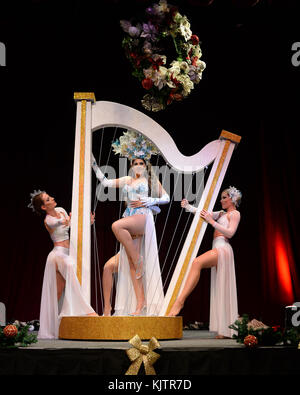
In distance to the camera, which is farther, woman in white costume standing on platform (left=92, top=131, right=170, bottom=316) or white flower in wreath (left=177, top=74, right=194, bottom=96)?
white flower in wreath (left=177, top=74, right=194, bottom=96)

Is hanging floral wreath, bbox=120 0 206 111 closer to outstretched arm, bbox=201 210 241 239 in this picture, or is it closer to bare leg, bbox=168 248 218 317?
outstretched arm, bbox=201 210 241 239

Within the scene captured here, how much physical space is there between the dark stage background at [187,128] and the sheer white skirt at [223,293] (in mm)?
1642

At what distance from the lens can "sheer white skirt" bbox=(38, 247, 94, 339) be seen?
Answer: 12.9ft

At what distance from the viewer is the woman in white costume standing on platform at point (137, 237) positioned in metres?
4.05

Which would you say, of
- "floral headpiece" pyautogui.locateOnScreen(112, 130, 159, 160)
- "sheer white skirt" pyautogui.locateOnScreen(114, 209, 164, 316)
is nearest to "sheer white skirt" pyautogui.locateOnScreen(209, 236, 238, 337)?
"sheer white skirt" pyautogui.locateOnScreen(114, 209, 164, 316)

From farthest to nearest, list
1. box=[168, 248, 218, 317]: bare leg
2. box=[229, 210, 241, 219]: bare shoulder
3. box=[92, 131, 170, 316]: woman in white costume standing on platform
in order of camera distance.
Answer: box=[229, 210, 241, 219]: bare shoulder
box=[168, 248, 218, 317]: bare leg
box=[92, 131, 170, 316]: woman in white costume standing on platform

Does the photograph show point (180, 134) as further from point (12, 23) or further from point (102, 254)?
point (12, 23)

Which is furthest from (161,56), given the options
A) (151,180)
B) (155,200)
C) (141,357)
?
(141,357)

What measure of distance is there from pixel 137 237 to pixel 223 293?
2.65ft

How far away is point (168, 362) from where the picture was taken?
3027 millimetres

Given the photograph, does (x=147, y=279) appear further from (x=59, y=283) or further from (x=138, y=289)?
(x=59, y=283)

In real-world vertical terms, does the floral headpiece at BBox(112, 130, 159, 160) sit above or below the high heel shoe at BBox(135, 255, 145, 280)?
above

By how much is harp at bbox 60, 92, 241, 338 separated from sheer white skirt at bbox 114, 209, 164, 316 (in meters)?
0.09
